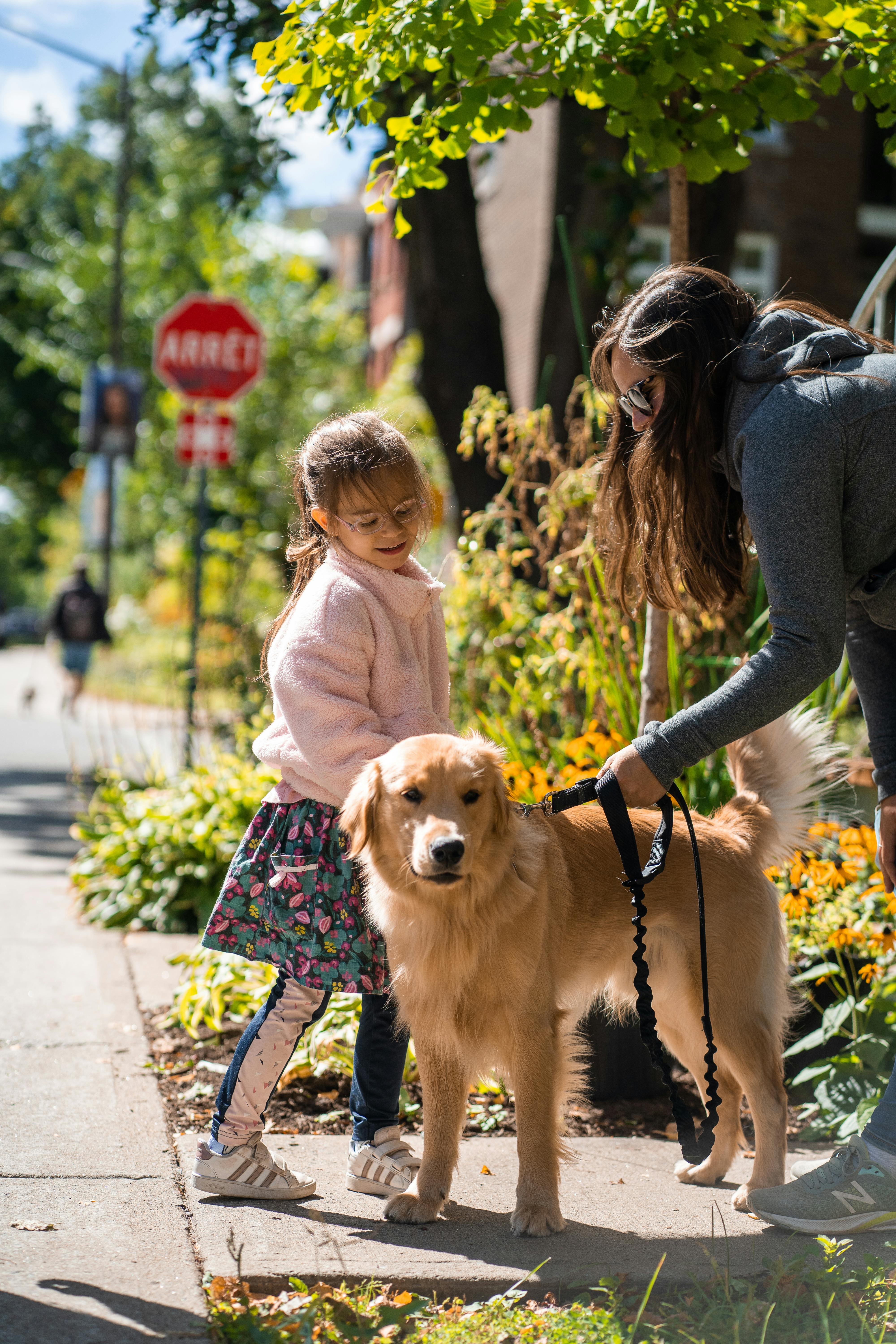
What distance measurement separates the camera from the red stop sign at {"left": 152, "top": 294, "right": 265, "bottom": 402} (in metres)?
8.08

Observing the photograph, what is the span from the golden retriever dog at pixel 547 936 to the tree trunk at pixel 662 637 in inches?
29.0

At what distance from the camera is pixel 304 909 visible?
2824mm

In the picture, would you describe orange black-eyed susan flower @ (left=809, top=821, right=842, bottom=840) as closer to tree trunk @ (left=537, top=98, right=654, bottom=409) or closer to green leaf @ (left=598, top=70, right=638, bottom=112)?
green leaf @ (left=598, top=70, right=638, bottom=112)

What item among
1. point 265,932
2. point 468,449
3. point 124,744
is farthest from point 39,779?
point 265,932

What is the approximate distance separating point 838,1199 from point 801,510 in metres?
1.51

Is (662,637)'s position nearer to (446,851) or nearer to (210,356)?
(446,851)

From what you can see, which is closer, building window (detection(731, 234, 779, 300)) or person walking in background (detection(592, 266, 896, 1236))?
person walking in background (detection(592, 266, 896, 1236))

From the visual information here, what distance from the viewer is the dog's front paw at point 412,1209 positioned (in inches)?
107

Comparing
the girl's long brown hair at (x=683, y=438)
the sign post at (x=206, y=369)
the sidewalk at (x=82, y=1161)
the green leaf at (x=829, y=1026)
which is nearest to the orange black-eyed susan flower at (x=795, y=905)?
the green leaf at (x=829, y=1026)

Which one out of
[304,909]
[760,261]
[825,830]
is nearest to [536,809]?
[304,909]

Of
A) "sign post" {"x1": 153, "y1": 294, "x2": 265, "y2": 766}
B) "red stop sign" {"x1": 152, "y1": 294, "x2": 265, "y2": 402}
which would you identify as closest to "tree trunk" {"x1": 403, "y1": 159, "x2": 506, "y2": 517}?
"sign post" {"x1": 153, "y1": 294, "x2": 265, "y2": 766}

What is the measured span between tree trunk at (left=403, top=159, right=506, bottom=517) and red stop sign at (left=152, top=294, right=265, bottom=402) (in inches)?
70.3

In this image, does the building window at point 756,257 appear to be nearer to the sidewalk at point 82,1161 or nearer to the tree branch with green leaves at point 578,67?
the tree branch with green leaves at point 578,67

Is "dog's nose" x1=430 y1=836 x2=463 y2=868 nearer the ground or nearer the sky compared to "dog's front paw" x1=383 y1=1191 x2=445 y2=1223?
nearer the sky
